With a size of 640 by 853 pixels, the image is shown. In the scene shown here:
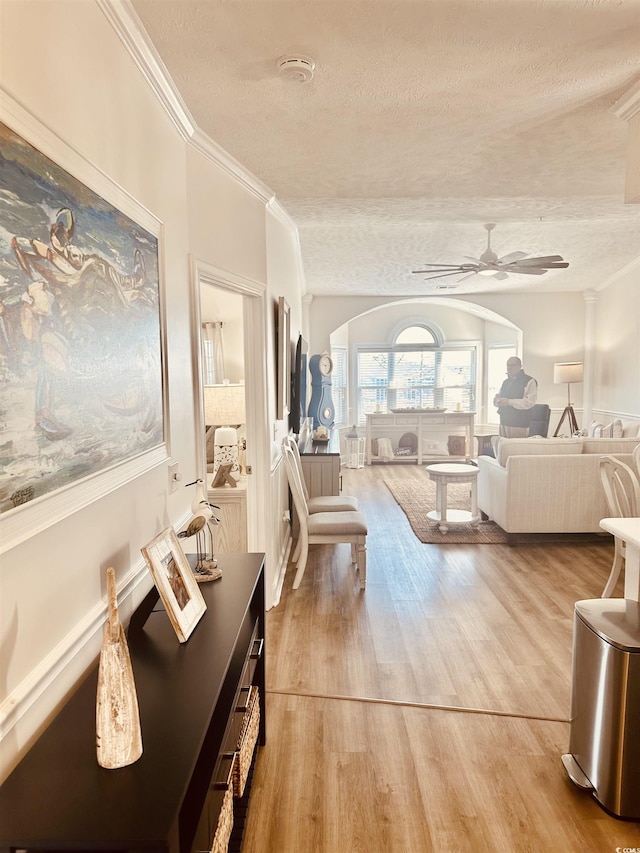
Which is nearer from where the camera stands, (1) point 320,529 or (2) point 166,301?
(2) point 166,301

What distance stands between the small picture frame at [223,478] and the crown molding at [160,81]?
177 cm

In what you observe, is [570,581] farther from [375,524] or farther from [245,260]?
[245,260]

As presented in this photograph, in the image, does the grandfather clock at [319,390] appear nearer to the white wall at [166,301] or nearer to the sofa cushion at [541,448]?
the sofa cushion at [541,448]

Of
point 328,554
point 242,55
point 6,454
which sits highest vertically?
point 242,55

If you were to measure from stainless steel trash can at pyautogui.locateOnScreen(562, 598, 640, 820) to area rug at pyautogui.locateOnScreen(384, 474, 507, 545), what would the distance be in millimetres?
2973

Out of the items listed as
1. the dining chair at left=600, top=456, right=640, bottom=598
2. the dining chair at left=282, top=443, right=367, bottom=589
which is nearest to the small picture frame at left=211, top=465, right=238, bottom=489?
the dining chair at left=282, top=443, right=367, bottom=589

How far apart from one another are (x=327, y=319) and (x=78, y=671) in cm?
764

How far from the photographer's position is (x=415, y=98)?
2.51 metres

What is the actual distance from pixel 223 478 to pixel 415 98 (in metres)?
2.42

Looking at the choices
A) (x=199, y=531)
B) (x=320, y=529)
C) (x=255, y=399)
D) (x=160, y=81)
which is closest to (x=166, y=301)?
(x=160, y=81)

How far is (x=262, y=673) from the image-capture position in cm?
233

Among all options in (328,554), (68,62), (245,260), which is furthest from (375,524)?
(68,62)

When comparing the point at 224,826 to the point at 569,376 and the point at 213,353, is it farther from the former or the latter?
the point at 569,376

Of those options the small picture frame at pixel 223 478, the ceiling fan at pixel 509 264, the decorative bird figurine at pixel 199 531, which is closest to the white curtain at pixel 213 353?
the small picture frame at pixel 223 478
